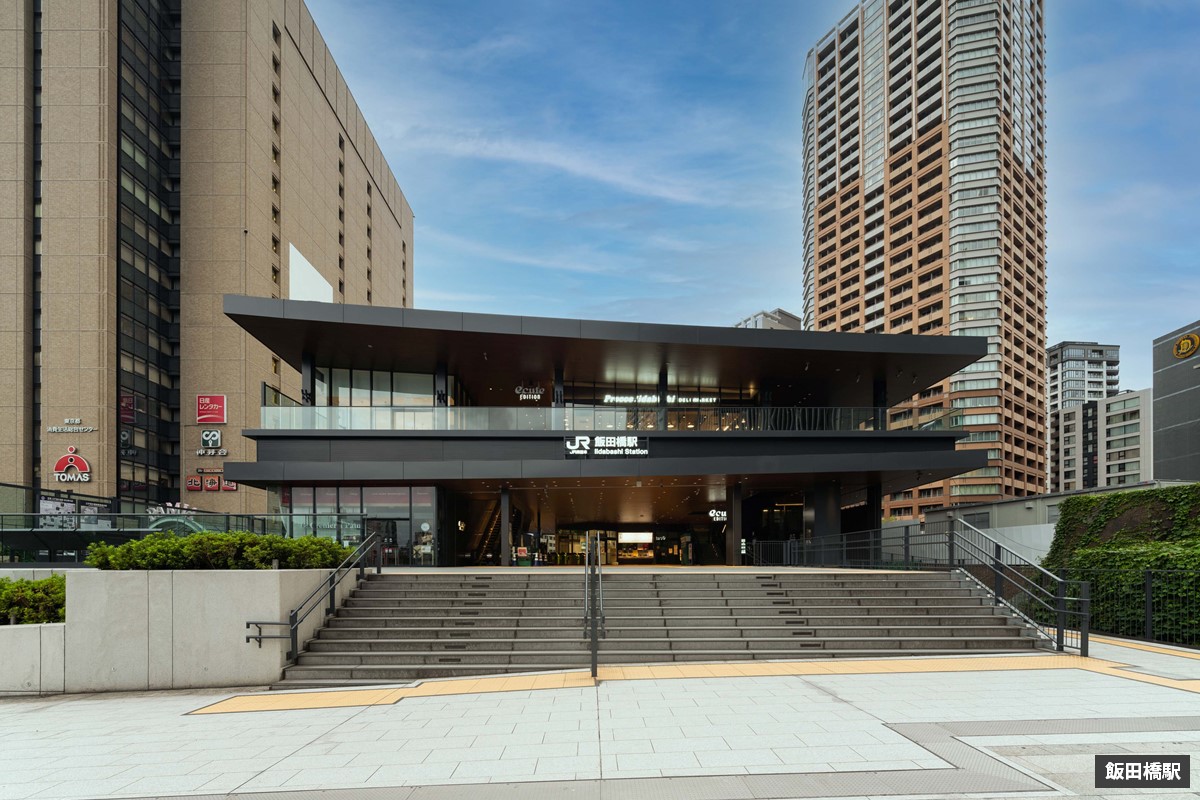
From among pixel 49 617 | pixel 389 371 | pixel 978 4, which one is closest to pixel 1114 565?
pixel 49 617

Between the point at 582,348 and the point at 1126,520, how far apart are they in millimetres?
16205

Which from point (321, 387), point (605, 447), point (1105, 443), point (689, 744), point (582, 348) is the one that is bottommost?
point (1105, 443)

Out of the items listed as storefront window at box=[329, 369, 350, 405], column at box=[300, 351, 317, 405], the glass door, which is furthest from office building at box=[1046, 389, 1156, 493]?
column at box=[300, 351, 317, 405]

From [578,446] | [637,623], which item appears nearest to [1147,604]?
[637,623]

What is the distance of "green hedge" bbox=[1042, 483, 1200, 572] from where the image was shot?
649 inches

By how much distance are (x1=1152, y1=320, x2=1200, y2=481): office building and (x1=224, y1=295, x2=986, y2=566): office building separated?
1134 cm

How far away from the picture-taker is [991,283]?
91.1 metres

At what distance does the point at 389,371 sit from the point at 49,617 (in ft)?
51.4

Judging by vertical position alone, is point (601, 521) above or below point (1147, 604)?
below

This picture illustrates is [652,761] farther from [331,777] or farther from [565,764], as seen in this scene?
[331,777]

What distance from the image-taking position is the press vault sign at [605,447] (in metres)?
26.1

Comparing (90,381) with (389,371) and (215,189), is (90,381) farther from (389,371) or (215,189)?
(389,371)

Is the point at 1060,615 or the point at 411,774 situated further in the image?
A: the point at 1060,615

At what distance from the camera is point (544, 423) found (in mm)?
26094
